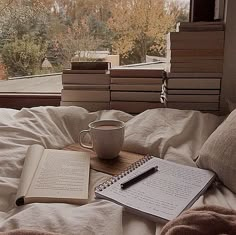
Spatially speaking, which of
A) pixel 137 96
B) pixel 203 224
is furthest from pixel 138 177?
pixel 137 96

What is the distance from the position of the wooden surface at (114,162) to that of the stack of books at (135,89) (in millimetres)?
352

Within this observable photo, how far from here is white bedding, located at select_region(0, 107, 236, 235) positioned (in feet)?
1.61

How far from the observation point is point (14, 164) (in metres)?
0.69

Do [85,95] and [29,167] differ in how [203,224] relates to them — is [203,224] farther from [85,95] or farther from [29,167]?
[85,95]

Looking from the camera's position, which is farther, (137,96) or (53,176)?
(137,96)

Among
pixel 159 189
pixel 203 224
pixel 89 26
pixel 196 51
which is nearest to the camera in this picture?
pixel 203 224

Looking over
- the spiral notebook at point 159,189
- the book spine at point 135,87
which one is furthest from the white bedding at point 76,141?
the book spine at point 135,87

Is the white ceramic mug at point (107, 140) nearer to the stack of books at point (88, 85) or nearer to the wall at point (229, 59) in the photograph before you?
the stack of books at point (88, 85)

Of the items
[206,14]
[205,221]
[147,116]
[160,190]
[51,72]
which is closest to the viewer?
[205,221]

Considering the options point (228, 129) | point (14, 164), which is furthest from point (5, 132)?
point (228, 129)

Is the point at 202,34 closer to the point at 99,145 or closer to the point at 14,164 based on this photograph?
the point at 99,145

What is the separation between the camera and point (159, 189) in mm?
595

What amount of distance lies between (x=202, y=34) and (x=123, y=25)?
1.31 feet

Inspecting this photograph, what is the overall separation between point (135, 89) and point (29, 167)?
56cm
